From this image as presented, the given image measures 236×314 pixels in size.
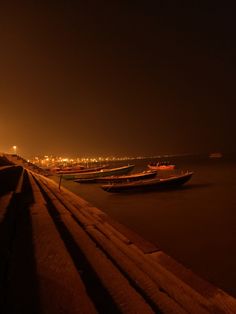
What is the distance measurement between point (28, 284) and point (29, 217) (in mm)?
3605

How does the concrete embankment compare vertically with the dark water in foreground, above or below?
above

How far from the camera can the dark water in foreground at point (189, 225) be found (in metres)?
7.46

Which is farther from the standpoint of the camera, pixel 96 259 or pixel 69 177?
pixel 69 177

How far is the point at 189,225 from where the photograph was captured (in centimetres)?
1196

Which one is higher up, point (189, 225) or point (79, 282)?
point (79, 282)

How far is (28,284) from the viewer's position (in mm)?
2889

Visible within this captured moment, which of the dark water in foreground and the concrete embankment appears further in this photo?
the dark water in foreground

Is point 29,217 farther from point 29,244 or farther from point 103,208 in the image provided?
point 103,208

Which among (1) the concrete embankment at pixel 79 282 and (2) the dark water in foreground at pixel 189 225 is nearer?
(1) the concrete embankment at pixel 79 282

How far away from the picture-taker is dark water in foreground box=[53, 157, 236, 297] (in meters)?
7.46

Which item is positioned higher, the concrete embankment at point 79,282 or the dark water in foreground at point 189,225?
the concrete embankment at point 79,282

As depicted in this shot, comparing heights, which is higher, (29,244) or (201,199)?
(29,244)

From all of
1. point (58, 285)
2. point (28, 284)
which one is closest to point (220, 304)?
point (58, 285)

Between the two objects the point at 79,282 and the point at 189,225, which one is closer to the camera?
the point at 79,282
